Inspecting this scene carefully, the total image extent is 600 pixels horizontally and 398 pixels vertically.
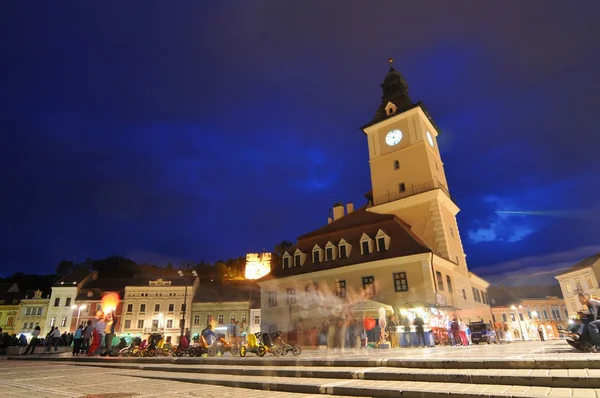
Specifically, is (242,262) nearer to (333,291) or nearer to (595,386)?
(333,291)

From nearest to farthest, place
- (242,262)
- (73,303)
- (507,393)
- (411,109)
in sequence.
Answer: (507,393) < (411,109) < (73,303) < (242,262)

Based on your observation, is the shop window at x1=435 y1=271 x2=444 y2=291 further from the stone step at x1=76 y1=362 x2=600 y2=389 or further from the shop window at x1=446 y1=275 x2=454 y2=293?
the stone step at x1=76 y1=362 x2=600 y2=389

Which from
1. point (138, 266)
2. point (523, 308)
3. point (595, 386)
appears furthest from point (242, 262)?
point (595, 386)

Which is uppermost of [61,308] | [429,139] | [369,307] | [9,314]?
[429,139]

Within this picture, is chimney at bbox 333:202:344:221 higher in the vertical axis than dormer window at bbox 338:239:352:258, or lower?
higher

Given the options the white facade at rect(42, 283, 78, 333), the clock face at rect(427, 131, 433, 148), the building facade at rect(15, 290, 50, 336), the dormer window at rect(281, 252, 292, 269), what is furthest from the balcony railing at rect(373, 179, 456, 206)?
the building facade at rect(15, 290, 50, 336)

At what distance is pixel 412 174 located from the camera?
103 ft

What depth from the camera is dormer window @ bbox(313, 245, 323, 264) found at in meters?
29.6

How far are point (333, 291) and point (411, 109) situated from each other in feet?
64.6

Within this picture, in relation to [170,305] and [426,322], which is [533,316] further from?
[170,305]

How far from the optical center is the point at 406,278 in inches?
942

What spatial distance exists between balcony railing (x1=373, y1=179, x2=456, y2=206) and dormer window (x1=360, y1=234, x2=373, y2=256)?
6139 millimetres

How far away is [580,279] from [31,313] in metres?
89.9

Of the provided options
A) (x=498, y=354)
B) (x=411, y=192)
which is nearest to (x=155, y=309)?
(x=411, y=192)
